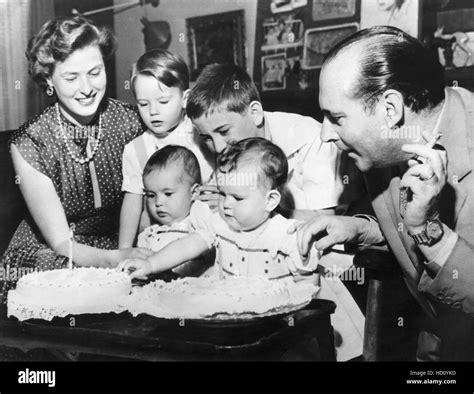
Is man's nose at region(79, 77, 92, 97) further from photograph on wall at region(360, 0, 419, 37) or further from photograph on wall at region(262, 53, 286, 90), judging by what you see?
photograph on wall at region(360, 0, 419, 37)

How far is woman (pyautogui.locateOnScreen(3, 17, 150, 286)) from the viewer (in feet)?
4.74

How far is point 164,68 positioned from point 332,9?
43cm

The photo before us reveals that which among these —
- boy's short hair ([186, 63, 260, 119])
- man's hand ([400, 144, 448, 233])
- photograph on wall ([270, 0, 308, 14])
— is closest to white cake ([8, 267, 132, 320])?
boy's short hair ([186, 63, 260, 119])

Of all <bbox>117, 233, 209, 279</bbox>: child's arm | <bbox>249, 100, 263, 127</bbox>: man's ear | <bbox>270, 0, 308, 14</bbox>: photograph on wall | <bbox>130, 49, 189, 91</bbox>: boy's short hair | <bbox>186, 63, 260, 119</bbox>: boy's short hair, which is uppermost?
<bbox>270, 0, 308, 14</bbox>: photograph on wall

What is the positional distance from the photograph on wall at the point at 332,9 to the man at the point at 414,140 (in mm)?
304

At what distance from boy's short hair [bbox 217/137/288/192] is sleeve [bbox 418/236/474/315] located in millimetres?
365

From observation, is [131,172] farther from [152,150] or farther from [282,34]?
[282,34]

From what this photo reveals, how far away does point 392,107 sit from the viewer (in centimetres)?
118

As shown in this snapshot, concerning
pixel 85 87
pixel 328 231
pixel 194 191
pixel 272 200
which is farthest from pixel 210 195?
pixel 85 87

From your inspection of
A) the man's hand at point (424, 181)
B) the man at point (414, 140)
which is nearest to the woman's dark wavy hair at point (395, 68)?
the man at point (414, 140)

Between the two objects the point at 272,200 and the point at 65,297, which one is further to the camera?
the point at 272,200
